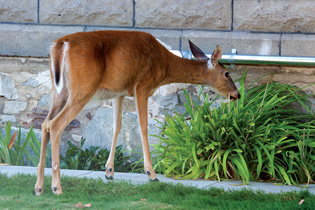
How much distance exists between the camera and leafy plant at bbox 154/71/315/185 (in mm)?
5418

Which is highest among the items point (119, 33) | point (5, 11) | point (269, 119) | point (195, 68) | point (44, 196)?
point (5, 11)

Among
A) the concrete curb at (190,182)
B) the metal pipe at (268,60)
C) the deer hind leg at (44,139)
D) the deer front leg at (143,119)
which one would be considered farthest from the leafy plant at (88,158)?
the metal pipe at (268,60)

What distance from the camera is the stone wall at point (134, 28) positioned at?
22.1ft

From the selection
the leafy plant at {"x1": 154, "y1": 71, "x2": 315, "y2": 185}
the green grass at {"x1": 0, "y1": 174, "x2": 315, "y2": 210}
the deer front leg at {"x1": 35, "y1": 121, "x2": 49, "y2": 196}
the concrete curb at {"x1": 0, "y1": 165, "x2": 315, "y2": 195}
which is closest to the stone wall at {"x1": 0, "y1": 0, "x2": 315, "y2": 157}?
the leafy plant at {"x1": 154, "y1": 71, "x2": 315, "y2": 185}

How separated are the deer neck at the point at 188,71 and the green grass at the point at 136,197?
4.45ft

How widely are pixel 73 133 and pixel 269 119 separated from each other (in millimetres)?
2816

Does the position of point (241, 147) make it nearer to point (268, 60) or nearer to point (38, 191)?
point (268, 60)

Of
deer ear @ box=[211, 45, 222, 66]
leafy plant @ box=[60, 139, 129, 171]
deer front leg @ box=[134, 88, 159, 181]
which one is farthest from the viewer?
leafy plant @ box=[60, 139, 129, 171]

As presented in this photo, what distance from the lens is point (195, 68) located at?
18.7 feet

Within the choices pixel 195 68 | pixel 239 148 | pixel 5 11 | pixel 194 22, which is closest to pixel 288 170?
pixel 239 148

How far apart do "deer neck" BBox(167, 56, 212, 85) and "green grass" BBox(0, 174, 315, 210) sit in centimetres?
136

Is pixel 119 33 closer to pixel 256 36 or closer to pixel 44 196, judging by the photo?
pixel 44 196

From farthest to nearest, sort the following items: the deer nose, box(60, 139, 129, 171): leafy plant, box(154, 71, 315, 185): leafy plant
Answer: box(60, 139, 129, 171): leafy plant
the deer nose
box(154, 71, 315, 185): leafy plant

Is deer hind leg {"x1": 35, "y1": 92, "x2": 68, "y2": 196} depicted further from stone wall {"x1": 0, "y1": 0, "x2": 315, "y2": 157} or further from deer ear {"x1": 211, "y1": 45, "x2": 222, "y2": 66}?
stone wall {"x1": 0, "y1": 0, "x2": 315, "y2": 157}
